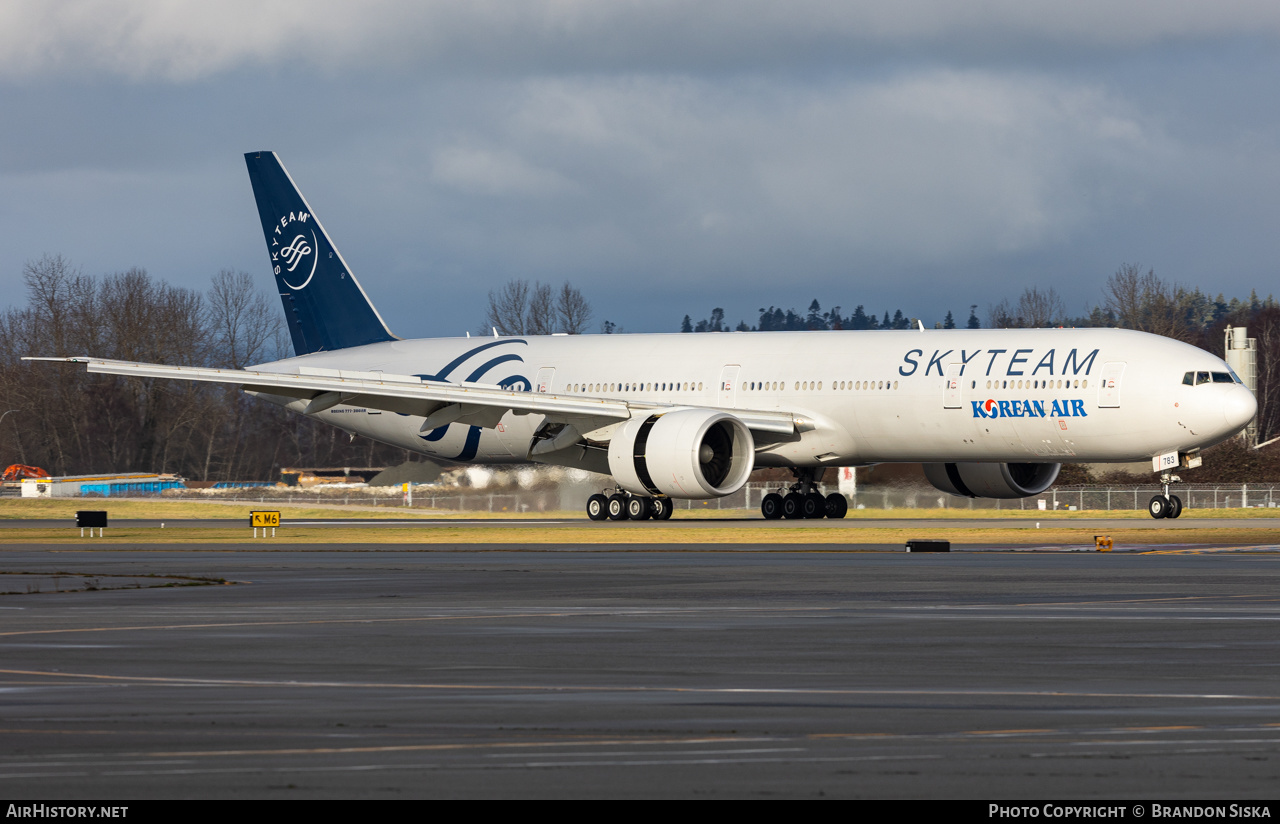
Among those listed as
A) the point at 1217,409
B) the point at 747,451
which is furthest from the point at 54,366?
the point at 1217,409

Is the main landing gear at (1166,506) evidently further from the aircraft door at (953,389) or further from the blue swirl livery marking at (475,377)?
the blue swirl livery marking at (475,377)

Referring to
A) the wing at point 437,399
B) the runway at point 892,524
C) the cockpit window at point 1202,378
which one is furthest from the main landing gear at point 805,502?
the cockpit window at point 1202,378

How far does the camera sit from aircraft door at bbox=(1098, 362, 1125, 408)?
34906 millimetres

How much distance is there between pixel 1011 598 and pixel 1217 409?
19612 millimetres

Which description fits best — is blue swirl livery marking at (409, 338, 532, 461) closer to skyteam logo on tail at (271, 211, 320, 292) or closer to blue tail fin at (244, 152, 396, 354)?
blue tail fin at (244, 152, 396, 354)

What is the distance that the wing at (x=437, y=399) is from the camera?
38.5 meters

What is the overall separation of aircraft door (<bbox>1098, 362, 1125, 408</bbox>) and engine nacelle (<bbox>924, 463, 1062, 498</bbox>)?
5.60m

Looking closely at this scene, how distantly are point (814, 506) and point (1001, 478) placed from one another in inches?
182

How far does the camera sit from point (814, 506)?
4091cm

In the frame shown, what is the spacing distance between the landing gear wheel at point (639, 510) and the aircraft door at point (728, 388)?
10.1 feet

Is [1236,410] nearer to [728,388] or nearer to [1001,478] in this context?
[1001,478]

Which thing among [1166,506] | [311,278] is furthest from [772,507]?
[311,278]

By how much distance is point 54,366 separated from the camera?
89312mm

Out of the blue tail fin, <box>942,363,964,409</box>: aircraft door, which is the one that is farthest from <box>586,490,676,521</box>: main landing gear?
the blue tail fin
